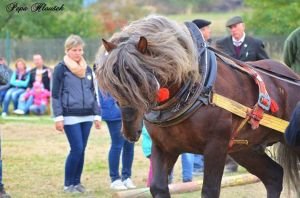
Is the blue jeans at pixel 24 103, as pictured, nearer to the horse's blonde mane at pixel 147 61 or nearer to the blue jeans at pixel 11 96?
the blue jeans at pixel 11 96

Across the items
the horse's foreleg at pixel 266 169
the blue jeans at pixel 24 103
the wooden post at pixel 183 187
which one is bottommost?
the blue jeans at pixel 24 103

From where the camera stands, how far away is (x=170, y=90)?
16.6ft

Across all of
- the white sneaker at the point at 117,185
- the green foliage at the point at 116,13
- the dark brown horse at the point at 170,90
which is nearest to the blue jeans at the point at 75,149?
the white sneaker at the point at 117,185

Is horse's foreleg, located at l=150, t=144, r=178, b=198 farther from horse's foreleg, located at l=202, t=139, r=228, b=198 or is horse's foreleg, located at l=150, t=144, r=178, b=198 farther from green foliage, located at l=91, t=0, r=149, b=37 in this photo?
green foliage, located at l=91, t=0, r=149, b=37

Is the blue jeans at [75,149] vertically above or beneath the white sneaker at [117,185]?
above

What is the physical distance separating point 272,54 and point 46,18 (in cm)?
1381

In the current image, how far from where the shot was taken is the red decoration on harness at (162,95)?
4926 millimetres

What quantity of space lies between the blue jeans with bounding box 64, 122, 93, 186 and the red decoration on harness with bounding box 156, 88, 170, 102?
289 cm

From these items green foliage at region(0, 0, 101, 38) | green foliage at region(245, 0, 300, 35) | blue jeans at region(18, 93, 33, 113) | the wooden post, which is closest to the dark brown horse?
the wooden post

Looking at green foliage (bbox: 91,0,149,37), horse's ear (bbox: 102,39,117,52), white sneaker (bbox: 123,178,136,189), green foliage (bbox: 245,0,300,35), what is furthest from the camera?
green foliage (bbox: 91,0,149,37)

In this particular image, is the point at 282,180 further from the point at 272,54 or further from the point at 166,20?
the point at 272,54

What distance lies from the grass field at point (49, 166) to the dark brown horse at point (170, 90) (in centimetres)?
229

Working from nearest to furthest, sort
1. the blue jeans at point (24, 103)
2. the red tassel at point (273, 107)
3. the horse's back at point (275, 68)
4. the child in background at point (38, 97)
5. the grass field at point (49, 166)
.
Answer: the red tassel at point (273, 107)
the horse's back at point (275, 68)
the grass field at point (49, 166)
the child in background at point (38, 97)
the blue jeans at point (24, 103)

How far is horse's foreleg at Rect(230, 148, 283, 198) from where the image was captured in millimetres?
6480
